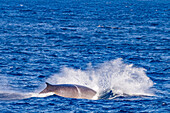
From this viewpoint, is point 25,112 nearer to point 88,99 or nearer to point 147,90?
point 88,99

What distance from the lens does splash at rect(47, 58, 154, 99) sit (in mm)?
26797

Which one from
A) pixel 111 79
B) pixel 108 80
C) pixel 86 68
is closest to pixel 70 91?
pixel 108 80

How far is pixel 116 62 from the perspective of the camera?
36500 millimetres

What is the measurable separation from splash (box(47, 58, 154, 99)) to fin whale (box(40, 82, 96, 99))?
1.19 metres

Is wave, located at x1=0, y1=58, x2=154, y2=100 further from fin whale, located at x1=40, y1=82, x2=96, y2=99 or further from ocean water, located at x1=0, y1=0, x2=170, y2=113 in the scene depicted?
fin whale, located at x1=40, y1=82, x2=96, y2=99

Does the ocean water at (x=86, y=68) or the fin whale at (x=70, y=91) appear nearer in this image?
the ocean water at (x=86, y=68)

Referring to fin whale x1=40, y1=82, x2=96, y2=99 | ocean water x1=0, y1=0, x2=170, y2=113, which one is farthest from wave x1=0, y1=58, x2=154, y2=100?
fin whale x1=40, y1=82, x2=96, y2=99

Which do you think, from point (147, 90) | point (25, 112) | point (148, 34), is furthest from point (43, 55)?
point (148, 34)

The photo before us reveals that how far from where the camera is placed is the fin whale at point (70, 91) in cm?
2480

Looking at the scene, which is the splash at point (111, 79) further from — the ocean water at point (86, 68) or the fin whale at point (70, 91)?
the fin whale at point (70, 91)

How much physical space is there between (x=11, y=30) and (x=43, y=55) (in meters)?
19.8

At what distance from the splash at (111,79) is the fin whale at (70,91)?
46.8 inches

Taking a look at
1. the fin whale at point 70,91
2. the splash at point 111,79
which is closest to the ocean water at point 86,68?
the splash at point 111,79

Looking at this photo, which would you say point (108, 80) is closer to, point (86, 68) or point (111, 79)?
point (111, 79)
